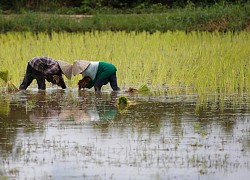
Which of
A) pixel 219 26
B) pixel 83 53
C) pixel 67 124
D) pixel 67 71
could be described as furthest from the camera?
pixel 219 26

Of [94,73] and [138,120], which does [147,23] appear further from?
[138,120]

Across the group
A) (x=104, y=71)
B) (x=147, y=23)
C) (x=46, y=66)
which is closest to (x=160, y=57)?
(x=104, y=71)

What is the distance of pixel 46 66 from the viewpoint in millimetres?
10953

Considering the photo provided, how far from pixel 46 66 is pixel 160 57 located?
3739mm

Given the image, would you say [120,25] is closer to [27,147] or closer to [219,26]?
[219,26]

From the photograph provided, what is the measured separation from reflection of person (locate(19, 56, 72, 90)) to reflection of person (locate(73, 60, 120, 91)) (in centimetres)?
22

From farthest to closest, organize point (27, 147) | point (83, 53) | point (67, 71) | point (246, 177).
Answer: point (83, 53) → point (67, 71) → point (27, 147) → point (246, 177)

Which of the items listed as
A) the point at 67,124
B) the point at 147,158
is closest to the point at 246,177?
the point at 147,158

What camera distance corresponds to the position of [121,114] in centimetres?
900

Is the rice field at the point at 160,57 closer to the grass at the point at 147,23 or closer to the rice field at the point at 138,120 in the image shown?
the rice field at the point at 138,120

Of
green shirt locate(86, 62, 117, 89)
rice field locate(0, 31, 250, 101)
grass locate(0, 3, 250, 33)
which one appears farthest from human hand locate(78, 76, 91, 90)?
grass locate(0, 3, 250, 33)

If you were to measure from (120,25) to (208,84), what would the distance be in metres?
10.8

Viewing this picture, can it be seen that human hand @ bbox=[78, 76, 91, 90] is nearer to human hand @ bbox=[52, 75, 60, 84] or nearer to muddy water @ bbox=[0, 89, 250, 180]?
human hand @ bbox=[52, 75, 60, 84]

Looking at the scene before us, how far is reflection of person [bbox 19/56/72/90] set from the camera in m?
10.7
